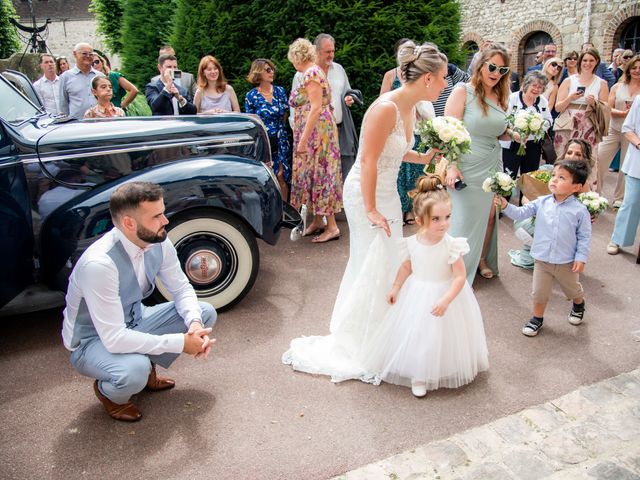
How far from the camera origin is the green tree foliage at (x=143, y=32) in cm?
1067

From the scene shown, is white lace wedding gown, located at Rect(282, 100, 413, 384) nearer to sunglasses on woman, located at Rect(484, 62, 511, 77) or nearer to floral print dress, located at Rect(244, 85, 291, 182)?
sunglasses on woman, located at Rect(484, 62, 511, 77)

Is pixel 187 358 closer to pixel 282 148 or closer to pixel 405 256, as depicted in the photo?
pixel 405 256

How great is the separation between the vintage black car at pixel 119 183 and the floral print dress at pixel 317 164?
1384 millimetres

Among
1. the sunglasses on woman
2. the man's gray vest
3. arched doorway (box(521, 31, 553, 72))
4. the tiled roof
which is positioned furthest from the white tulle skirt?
the tiled roof

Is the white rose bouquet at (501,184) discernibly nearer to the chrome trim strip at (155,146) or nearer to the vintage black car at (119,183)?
the vintage black car at (119,183)

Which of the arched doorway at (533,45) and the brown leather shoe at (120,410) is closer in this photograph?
the brown leather shoe at (120,410)

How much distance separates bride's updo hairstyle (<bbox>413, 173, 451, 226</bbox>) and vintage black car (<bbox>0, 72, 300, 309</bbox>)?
4.87 ft

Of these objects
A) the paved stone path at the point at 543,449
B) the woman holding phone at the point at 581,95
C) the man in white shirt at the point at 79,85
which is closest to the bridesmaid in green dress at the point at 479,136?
the paved stone path at the point at 543,449

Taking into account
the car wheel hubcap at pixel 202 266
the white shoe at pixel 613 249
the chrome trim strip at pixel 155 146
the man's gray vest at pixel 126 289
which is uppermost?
the chrome trim strip at pixel 155 146

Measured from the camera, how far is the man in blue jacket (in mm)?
6547

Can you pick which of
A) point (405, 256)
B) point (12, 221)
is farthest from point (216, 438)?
point (12, 221)

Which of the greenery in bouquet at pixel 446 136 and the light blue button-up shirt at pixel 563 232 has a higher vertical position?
the greenery in bouquet at pixel 446 136

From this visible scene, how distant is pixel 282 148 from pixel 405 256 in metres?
3.68

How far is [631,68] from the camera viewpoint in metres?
6.64
